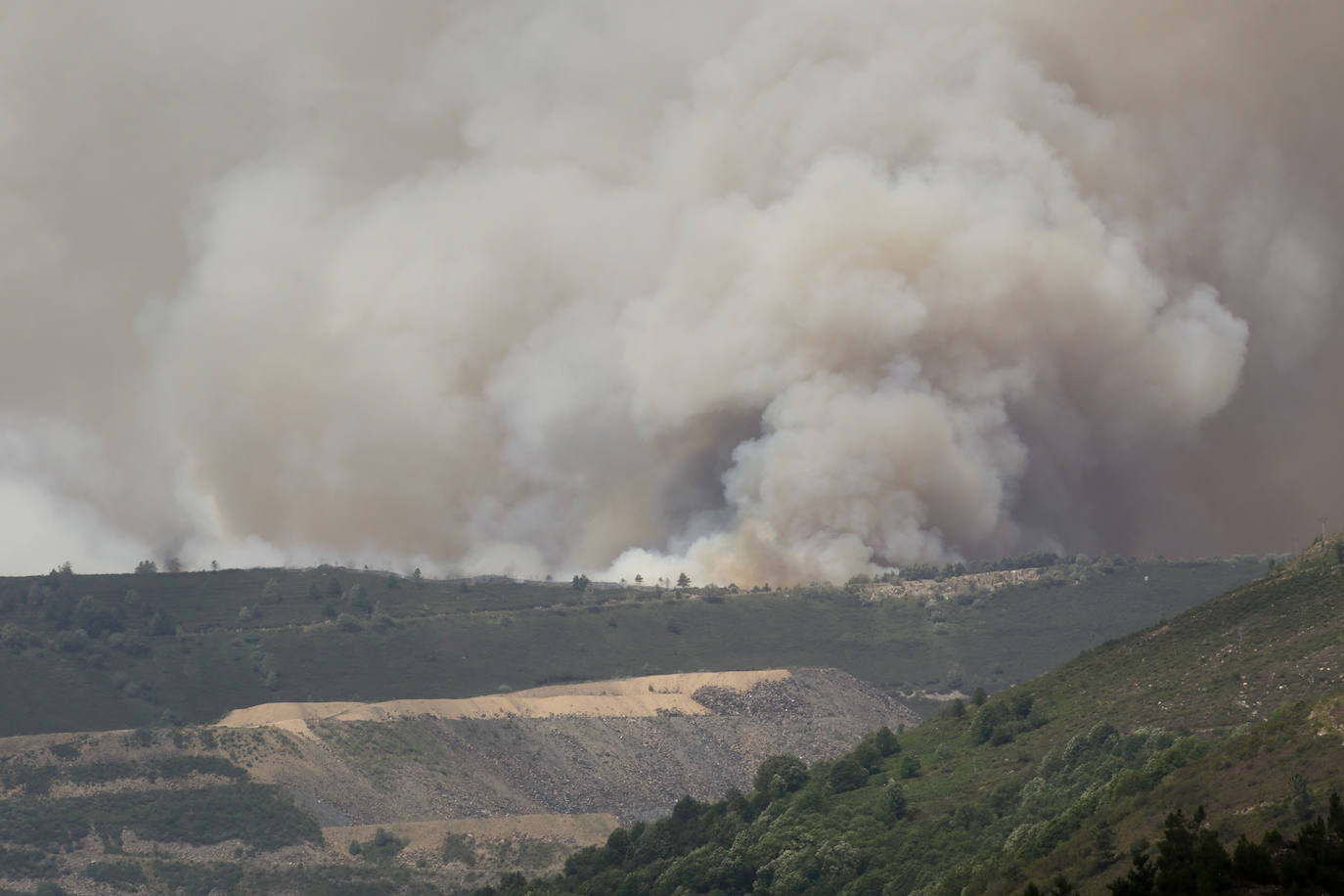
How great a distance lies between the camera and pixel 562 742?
12744cm

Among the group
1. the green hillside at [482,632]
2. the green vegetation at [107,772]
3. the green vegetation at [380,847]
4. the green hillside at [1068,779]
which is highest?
the green hillside at [482,632]

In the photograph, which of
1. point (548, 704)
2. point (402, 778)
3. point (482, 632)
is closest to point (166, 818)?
point (402, 778)

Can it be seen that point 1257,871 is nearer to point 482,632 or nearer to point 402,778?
point 402,778

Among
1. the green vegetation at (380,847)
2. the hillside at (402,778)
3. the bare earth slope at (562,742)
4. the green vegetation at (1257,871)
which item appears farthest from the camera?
the bare earth slope at (562,742)

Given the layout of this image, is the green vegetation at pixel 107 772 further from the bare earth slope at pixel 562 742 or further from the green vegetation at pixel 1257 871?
the green vegetation at pixel 1257 871

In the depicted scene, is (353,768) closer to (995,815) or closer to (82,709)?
(82,709)

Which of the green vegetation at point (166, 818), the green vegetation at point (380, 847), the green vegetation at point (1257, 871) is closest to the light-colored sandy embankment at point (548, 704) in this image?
the green vegetation at point (166, 818)

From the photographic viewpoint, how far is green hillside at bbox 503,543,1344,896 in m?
52.2

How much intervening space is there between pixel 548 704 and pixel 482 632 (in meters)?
23.1

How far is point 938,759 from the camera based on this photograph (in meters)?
80.1

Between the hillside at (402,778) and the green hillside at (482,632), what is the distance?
9.96 m

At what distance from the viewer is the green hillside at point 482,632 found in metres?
140

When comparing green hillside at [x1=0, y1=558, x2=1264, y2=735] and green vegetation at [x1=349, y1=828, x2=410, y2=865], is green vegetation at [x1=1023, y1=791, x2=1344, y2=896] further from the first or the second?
green hillside at [x1=0, y1=558, x2=1264, y2=735]

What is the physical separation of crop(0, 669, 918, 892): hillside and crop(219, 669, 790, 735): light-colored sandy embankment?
0.64 feet
